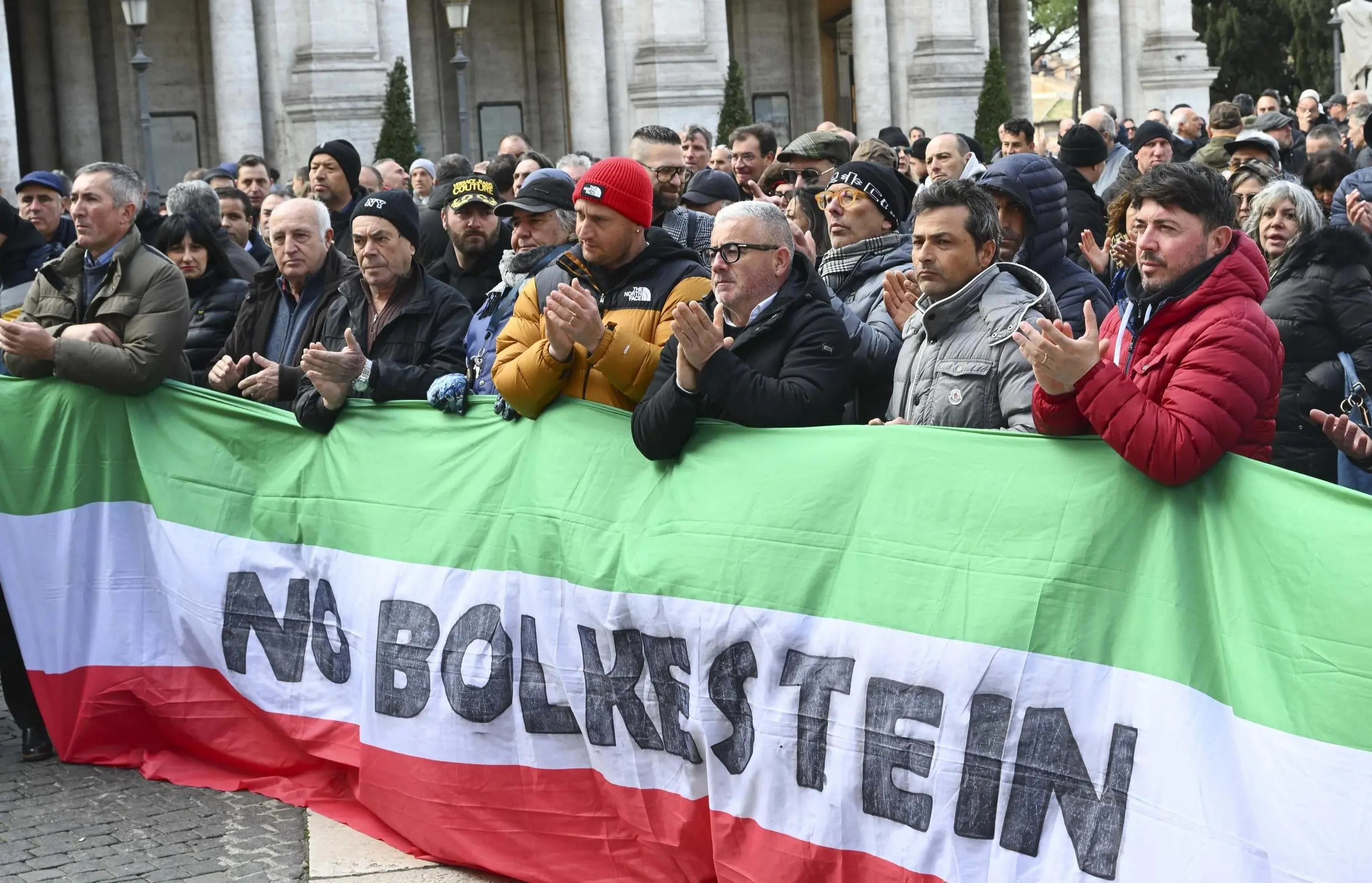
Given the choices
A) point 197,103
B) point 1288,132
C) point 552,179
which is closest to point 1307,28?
point 197,103

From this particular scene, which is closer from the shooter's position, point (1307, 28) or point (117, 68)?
point (117, 68)

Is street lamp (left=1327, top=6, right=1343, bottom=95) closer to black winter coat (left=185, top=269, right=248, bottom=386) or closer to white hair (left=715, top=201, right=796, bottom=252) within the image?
black winter coat (left=185, top=269, right=248, bottom=386)

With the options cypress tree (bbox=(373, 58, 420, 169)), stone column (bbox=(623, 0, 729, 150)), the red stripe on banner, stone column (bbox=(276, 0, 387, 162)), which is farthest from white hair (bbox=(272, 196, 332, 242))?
stone column (bbox=(623, 0, 729, 150))

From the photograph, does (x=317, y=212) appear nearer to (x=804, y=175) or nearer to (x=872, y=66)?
(x=804, y=175)

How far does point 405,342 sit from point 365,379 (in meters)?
0.38

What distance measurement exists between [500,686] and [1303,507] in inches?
111

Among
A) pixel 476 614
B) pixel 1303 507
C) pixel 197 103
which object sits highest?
pixel 197 103

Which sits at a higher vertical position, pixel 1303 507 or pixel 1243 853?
pixel 1303 507

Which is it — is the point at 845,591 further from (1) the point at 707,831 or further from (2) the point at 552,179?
(2) the point at 552,179

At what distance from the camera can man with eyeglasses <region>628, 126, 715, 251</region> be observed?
8.52 metres

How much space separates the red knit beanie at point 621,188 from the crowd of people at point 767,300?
12 mm

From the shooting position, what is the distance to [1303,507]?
A: 4.07 meters

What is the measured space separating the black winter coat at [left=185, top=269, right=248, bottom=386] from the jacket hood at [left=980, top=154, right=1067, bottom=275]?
12.7 ft

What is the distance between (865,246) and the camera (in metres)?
6.80
